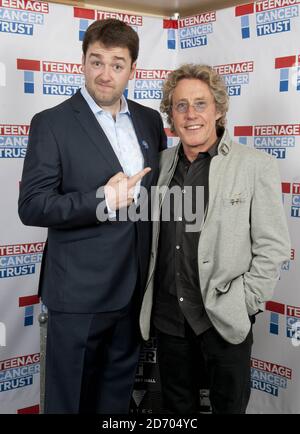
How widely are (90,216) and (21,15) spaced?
4.32ft

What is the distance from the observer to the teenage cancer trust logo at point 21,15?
2436 millimetres

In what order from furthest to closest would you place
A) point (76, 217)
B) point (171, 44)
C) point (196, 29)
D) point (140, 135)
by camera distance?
point (171, 44) → point (196, 29) → point (140, 135) → point (76, 217)

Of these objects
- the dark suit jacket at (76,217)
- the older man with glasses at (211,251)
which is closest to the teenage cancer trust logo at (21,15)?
the dark suit jacket at (76,217)

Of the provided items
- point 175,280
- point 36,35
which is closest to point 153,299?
point 175,280

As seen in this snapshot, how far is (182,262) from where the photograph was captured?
181cm

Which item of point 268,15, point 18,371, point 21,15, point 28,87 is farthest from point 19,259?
point 268,15

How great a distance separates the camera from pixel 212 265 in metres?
1.75

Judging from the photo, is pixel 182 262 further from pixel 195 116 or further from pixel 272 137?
pixel 272 137

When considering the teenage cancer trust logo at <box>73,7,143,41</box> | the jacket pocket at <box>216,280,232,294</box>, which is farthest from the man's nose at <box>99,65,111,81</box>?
the teenage cancer trust logo at <box>73,7,143,41</box>

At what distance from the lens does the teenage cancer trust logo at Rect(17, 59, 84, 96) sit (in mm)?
2557

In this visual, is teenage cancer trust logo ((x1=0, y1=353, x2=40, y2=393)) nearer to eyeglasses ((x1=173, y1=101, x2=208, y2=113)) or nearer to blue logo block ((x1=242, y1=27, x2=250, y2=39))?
eyeglasses ((x1=173, y1=101, x2=208, y2=113))

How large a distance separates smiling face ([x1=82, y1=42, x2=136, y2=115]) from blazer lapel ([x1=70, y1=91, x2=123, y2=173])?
77mm
